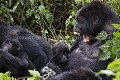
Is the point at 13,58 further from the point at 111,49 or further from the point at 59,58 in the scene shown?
the point at 111,49

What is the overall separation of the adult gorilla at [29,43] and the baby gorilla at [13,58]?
29 cm

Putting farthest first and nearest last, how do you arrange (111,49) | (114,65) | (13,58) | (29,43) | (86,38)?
A: (29,43) < (13,58) < (86,38) < (111,49) < (114,65)

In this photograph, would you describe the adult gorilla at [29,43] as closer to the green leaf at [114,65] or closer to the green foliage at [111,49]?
the green foliage at [111,49]

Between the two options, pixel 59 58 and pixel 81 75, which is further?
pixel 59 58

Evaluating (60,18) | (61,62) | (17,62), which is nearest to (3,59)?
(17,62)

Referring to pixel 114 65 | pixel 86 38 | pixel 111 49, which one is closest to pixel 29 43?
pixel 86 38

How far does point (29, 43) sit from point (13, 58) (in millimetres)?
584

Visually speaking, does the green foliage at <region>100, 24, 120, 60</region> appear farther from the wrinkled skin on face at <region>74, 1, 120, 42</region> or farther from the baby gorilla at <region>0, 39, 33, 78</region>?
the baby gorilla at <region>0, 39, 33, 78</region>

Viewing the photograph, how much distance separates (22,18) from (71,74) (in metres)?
4.42

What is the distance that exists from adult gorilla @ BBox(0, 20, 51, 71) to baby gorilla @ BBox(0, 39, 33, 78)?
0.29 metres

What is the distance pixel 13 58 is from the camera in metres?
6.27

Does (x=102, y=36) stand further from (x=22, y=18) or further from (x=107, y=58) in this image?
(x=22, y=18)

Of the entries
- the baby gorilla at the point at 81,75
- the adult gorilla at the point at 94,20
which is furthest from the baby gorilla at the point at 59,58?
the baby gorilla at the point at 81,75

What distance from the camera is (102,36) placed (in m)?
5.29
